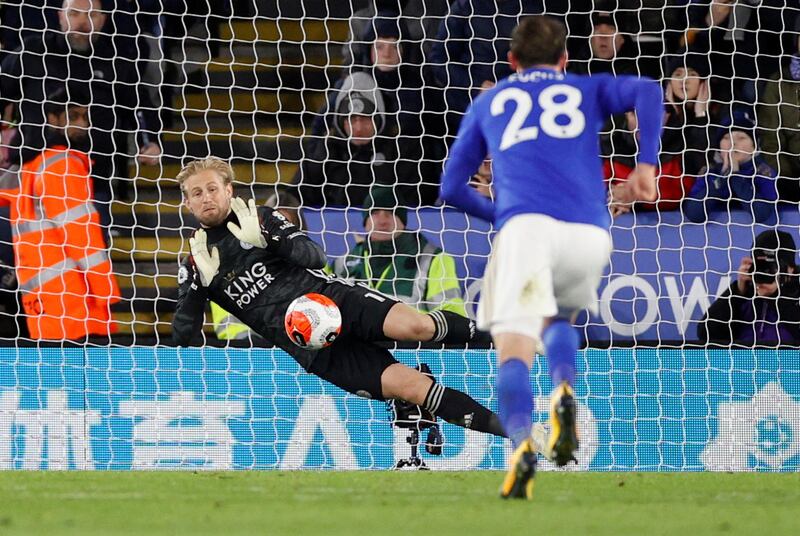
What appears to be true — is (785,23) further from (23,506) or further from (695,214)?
(23,506)

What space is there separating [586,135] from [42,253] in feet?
16.4

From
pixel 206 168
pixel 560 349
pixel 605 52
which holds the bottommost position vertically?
pixel 560 349

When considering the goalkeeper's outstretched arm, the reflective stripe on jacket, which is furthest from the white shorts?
the reflective stripe on jacket

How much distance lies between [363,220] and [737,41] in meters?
2.72

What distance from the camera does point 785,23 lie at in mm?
9656

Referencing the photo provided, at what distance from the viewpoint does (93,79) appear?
31.5ft

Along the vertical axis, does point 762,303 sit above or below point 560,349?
below

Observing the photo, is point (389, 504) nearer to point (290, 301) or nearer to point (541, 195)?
point (541, 195)

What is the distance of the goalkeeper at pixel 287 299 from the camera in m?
6.83

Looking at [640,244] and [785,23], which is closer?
[640,244]

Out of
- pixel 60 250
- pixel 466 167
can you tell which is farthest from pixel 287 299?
pixel 60 250

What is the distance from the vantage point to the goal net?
824 centimetres

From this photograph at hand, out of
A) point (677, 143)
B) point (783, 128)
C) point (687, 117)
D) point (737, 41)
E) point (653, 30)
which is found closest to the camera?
point (783, 128)

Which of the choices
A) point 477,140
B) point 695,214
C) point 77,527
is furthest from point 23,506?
point 695,214
